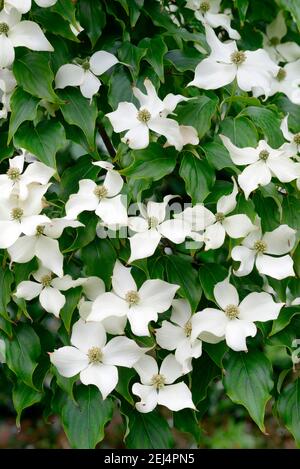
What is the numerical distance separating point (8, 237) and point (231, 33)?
2.21 feet

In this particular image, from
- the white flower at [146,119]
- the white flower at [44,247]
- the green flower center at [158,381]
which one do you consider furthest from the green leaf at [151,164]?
the green flower center at [158,381]

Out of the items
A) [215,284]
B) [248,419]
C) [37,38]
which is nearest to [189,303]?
[215,284]

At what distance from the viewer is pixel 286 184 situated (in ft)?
4.48

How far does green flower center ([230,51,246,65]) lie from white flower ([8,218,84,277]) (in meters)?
0.43

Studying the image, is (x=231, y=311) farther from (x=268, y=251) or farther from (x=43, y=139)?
(x=43, y=139)

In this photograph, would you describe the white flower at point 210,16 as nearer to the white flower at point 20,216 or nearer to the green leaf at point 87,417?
the white flower at point 20,216

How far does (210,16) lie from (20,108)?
Answer: 0.50 meters

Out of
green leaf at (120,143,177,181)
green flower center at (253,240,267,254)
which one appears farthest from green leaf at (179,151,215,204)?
green flower center at (253,240,267,254)

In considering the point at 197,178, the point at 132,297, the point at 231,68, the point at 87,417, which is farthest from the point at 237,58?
the point at 87,417

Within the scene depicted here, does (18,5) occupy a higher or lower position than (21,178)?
higher

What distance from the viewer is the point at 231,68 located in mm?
1417

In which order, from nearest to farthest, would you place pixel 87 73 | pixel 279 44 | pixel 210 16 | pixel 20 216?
1. pixel 20 216
2. pixel 87 73
3. pixel 210 16
4. pixel 279 44

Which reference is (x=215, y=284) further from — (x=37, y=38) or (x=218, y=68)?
(x=37, y=38)

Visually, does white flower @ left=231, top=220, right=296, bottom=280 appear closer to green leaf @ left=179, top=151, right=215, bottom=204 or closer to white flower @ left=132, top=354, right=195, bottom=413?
green leaf @ left=179, top=151, right=215, bottom=204
